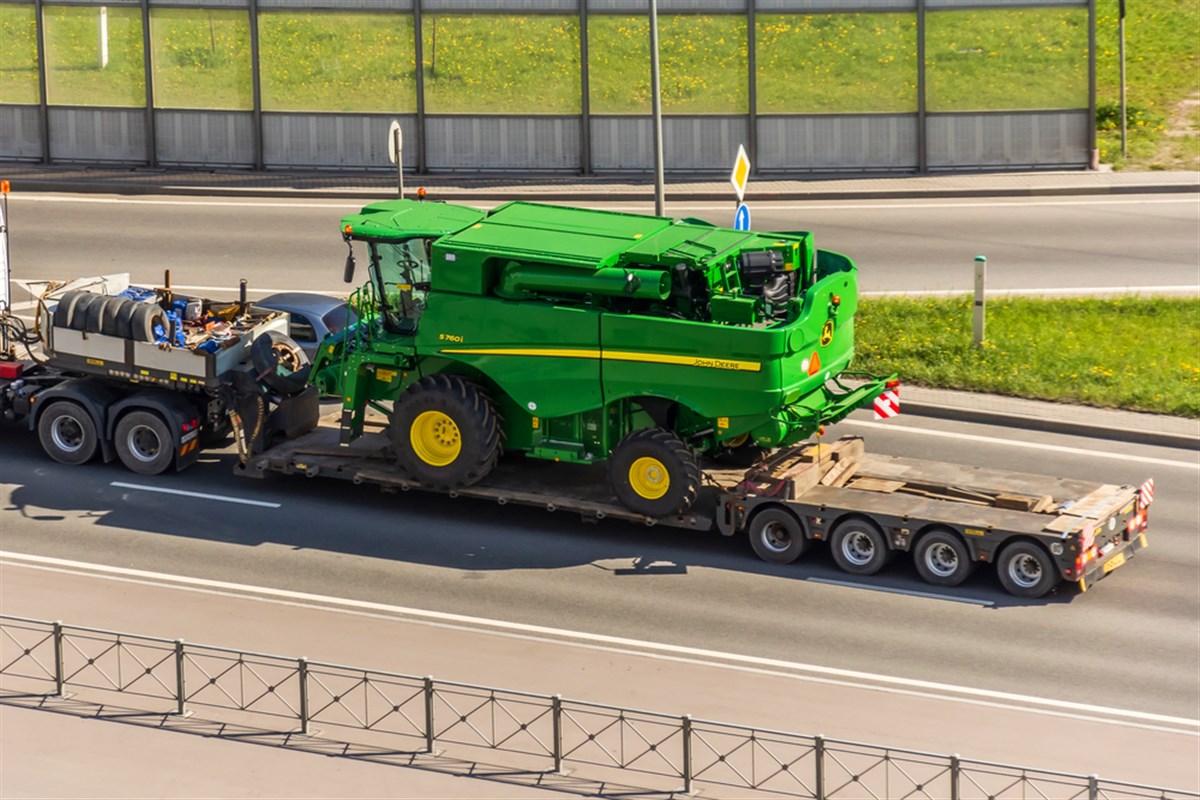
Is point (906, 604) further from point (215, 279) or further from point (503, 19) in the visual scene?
point (503, 19)

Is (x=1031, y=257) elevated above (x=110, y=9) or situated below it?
below

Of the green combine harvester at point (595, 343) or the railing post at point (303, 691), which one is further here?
the green combine harvester at point (595, 343)

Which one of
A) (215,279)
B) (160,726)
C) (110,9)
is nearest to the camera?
(160,726)

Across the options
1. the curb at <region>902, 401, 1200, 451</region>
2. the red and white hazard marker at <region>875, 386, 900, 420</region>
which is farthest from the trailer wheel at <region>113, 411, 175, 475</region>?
the curb at <region>902, 401, 1200, 451</region>

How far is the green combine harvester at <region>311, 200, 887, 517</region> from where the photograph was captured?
19.5 meters

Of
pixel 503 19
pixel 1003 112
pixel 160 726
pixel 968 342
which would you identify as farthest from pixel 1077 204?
pixel 160 726

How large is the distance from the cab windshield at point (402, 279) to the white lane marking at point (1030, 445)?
6600 millimetres

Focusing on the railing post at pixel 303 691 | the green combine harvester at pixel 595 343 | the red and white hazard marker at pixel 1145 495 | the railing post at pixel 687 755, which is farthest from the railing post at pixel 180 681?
the red and white hazard marker at pixel 1145 495

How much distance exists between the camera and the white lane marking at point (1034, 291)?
2912 centimetres

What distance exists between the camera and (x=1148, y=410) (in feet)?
81.1

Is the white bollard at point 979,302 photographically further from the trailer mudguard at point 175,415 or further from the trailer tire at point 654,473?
the trailer mudguard at point 175,415

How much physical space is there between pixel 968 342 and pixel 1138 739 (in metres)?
11.5

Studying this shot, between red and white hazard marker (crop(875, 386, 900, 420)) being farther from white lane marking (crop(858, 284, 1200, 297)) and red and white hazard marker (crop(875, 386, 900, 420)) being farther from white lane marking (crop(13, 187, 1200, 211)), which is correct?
white lane marking (crop(13, 187, 1200, 211))

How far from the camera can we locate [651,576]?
64.1 ft
